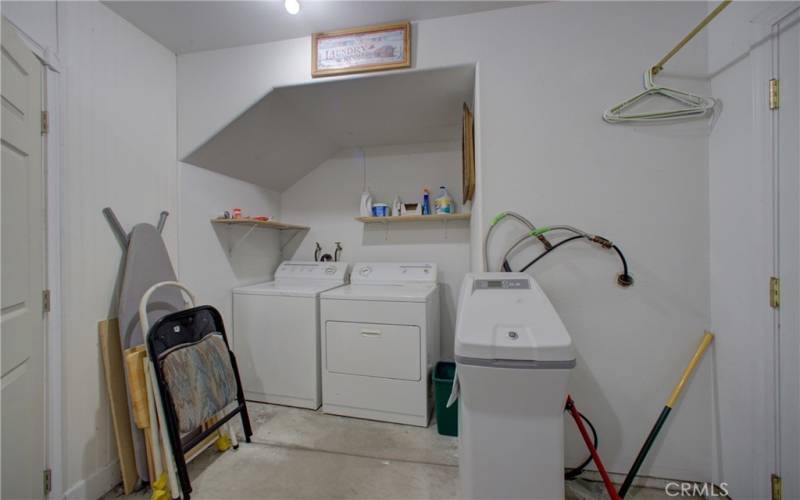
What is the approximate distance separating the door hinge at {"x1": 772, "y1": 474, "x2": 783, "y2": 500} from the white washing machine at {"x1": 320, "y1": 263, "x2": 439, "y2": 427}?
1.55 meters

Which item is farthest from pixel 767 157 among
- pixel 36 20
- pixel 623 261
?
pixel 36 20

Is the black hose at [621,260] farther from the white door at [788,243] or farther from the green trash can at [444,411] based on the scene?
the green trash can at [444,411]

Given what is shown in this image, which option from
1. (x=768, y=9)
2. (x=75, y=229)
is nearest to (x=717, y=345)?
(x=768, y=9)

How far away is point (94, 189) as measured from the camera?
146 centimetres

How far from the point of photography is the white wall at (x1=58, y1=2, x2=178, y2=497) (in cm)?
136

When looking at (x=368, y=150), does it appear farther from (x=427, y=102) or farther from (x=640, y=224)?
(x=640, y=224)

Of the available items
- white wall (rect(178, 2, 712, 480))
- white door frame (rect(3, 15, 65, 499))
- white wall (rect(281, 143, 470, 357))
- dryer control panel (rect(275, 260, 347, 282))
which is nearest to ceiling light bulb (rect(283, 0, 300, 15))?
white wall (rect(178, 2, 712, 480))

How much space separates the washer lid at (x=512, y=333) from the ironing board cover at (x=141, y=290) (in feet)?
5.48

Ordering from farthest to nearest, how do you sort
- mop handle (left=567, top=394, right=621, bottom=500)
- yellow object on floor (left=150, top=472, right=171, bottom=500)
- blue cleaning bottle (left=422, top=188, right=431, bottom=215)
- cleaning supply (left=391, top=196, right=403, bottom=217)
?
cleaning supply (left=391, top=196, right=403, bottom=217)
blue cleaning bottle (left=422, top=188, right=431, bottom=215)
yellow object on floor (left=150, top=472, right=171, bottom=500)
mop handle (left=567, top=394, right=621, bottom=500)

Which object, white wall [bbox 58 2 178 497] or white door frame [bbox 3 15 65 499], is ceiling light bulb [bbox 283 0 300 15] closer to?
white wall [bbox 58 2 178 497]

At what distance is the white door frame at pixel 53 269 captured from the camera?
1.28 metres

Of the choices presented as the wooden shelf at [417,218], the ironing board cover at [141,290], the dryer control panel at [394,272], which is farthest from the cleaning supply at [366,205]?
the ironing board cover at [141,290]

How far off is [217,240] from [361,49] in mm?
1709

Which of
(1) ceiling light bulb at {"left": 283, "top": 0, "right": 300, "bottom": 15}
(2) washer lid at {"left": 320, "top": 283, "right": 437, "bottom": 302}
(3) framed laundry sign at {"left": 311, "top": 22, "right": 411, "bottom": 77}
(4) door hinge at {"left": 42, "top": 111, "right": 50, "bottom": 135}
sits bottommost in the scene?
(2) washer lid at {"left": 320, "top": 283, "right": 437, "bottom": 302}
